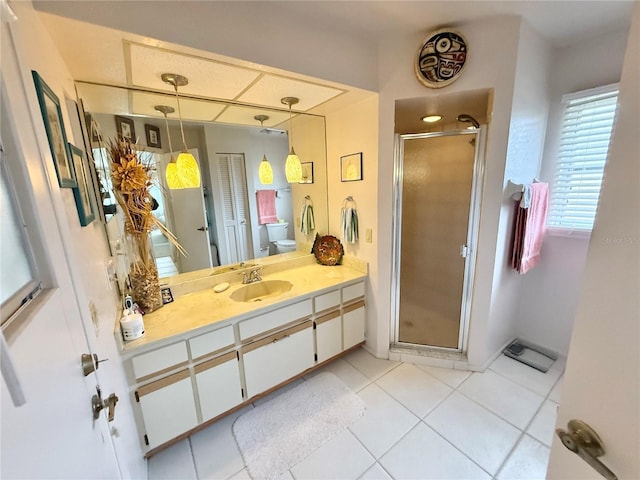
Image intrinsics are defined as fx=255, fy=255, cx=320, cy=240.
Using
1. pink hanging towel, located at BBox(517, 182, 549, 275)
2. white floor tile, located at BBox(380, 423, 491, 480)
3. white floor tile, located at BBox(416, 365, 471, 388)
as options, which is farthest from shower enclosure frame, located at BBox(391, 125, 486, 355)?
white floor tile, located at BBox(380, 423, 491, 480)

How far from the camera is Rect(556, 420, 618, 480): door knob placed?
20.9 inches

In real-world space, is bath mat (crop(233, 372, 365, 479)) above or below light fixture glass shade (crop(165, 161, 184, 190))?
below

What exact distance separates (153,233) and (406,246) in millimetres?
2239

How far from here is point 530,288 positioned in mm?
2320

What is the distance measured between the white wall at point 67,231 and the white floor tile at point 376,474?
3.78 feet

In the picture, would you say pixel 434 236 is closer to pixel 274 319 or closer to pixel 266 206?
pixel 266 206

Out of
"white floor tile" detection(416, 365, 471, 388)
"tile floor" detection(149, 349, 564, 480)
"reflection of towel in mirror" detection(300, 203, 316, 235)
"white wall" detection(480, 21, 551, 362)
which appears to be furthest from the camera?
"reflection of towel in mirror" detection(300, 203, 316, 235)

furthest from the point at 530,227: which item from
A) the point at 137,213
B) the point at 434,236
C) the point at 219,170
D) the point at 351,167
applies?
the point at 137,213

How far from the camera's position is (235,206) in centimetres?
220

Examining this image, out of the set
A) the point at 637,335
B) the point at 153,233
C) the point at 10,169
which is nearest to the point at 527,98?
the point at 637,335

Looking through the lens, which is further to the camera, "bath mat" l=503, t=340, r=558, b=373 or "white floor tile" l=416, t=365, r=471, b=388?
"bath mat" l=503, t=340, r=558, b=373

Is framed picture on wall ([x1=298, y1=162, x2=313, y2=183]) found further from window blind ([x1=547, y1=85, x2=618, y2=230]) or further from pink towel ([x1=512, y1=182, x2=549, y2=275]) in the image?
window blind ([x1=547, y1=85, x2=618, y2=230])

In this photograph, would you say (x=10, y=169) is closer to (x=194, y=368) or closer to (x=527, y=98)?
(x=194, y=368)

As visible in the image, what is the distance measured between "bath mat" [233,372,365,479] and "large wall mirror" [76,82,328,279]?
1.12 meters
